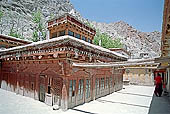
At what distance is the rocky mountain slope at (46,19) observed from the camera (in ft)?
158

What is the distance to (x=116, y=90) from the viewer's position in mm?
14875

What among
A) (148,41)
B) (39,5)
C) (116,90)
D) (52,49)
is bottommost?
(116,90)

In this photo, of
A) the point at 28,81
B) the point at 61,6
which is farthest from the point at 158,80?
the point at 61,6

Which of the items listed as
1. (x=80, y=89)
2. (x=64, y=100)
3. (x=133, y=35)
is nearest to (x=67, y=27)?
(x=80, y=89)

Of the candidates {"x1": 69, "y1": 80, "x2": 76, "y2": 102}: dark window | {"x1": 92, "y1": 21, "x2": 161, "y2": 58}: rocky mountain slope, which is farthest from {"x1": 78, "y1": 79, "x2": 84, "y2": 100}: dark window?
{"x1": 92, "y1": 21, "x2": 161, "y2": 58}: rocky mountain slope

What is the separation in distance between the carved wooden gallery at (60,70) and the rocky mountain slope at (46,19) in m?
23.7

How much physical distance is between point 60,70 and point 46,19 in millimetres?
59123

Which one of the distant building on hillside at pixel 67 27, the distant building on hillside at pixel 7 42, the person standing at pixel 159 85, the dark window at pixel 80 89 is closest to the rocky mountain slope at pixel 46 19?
the distant building on hillside at pixel 7 42

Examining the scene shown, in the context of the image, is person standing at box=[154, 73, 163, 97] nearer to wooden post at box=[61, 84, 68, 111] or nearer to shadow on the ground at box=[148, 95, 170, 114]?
shadow on the ground at box=[148, 95, 170, 114]

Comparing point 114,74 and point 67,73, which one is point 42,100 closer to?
point 67,73

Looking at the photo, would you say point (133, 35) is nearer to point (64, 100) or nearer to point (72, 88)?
point (72, 88)

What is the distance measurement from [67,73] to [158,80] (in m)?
9.47

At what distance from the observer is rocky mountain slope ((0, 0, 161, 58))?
158 ft

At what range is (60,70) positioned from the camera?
307 inches
